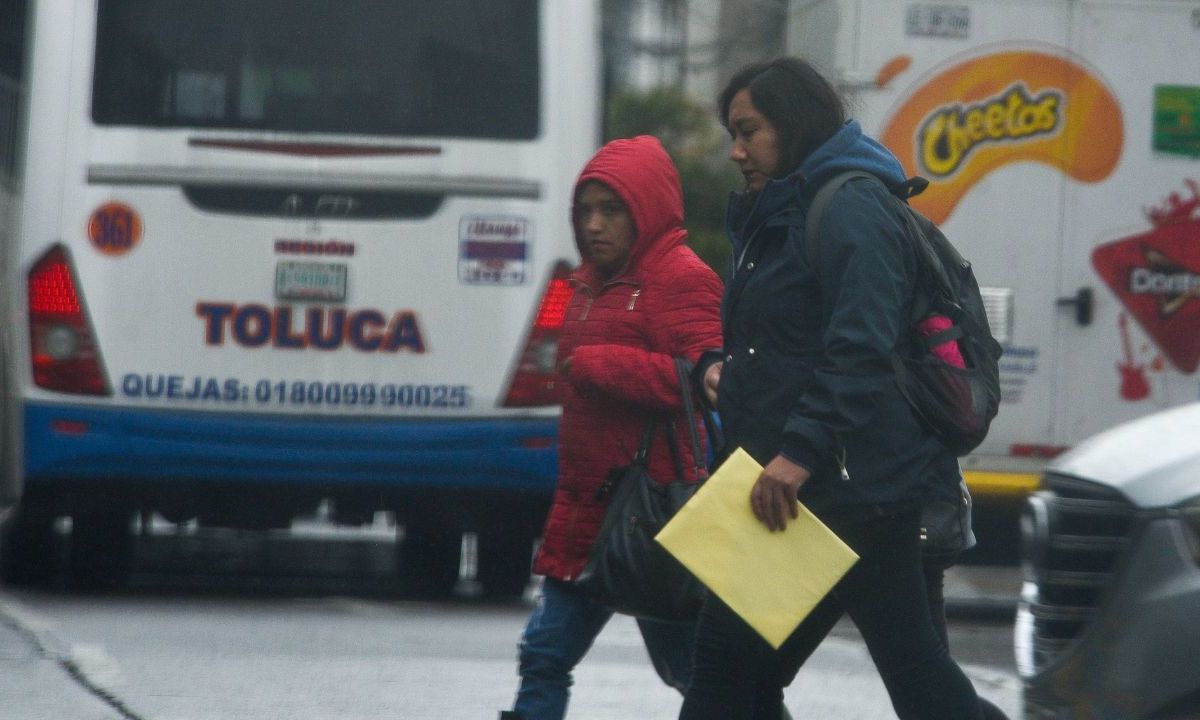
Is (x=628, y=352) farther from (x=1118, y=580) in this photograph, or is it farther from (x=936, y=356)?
(x=1118, y=580)

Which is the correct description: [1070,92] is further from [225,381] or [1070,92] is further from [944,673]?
[944,673]

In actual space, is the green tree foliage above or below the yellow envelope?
above

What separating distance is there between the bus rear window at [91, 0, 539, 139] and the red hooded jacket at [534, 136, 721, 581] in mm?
3568

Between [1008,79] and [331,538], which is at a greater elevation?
[1008,79]

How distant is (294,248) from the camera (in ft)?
28.0

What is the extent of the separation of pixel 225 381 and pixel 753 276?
186 inches

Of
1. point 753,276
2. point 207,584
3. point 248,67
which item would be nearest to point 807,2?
point 248,67

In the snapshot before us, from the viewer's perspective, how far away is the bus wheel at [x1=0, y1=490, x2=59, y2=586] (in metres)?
9.16

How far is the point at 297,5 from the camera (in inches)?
340

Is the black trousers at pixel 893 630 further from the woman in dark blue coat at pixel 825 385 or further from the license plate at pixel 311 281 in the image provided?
the license plate at pixel 311 281

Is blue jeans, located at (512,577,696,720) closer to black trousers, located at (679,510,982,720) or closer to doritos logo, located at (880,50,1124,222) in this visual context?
black trousers, located at (679,510,982,720)

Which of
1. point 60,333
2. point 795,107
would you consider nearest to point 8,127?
point 60,333

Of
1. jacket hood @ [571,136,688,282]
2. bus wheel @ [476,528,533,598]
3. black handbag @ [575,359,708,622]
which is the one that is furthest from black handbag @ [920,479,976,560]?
bus wheel @ [476,528,533,598]

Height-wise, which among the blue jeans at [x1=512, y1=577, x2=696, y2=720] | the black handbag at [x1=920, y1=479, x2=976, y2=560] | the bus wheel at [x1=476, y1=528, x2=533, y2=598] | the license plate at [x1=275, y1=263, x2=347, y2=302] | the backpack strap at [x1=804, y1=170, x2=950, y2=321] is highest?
the backpack strap at [x1=804, y1=170, x2=950, y2=321]
